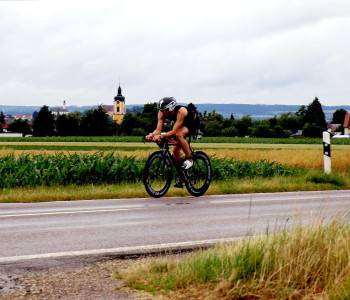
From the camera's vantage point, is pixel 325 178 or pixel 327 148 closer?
pixel 325 178

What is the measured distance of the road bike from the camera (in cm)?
1309

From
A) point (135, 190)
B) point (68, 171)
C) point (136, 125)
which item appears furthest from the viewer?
point (136, 125)

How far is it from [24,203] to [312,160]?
1811cm

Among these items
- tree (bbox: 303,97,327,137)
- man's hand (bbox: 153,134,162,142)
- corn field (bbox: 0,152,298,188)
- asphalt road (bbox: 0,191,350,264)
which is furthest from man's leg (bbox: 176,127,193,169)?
tree (bbox: 303,97,327,137)

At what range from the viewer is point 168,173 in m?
13.1

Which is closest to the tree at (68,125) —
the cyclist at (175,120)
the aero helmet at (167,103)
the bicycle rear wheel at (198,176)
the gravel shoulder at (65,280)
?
the bicycle rear wheel at (198,176)

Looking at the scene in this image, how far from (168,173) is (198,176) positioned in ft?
2.44

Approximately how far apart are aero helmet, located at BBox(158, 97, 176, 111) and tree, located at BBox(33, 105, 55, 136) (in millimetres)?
137612

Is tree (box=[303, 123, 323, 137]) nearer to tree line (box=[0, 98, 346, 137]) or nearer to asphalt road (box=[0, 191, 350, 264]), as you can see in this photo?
tree line (box=[0, 98, 346, 137])

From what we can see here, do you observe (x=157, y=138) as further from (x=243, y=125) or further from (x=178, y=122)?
(x=243, y=125)

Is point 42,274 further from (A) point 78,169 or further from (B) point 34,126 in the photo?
(B) point 34,126

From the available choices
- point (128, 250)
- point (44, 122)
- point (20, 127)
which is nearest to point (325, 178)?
point (128, 250)

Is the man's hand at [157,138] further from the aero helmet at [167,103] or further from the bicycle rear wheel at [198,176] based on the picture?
the bicycle rear wheel at [198,176]

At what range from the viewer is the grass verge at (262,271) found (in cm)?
528
